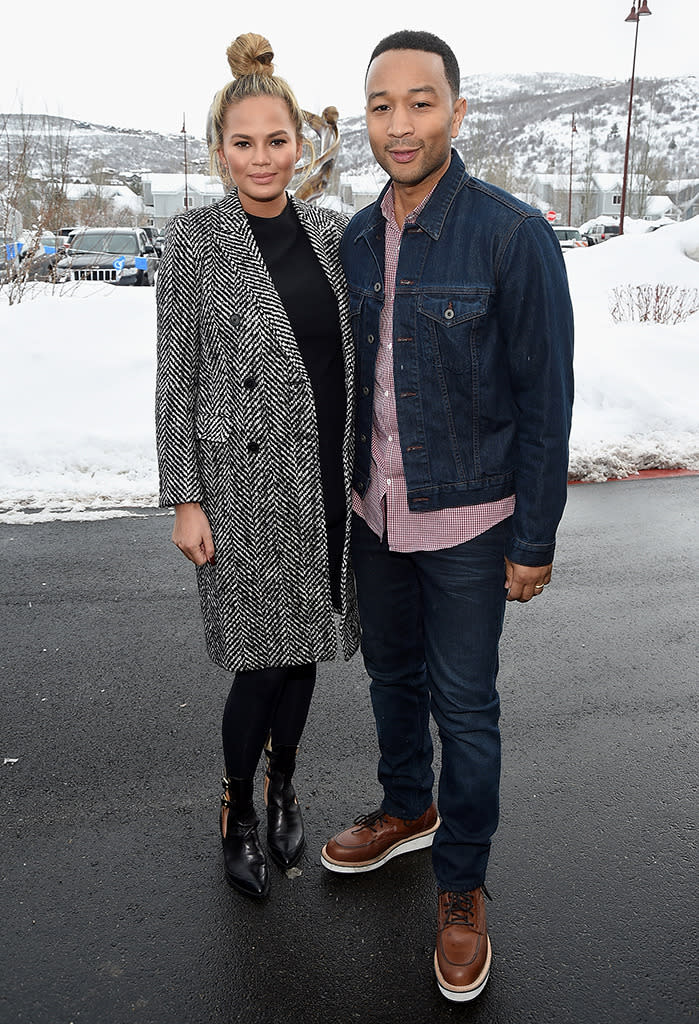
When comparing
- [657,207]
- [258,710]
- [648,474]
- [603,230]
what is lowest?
[648,474]

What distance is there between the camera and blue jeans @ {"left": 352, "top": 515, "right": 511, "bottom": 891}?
221 centimetres

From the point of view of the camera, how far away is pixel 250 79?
2.29m

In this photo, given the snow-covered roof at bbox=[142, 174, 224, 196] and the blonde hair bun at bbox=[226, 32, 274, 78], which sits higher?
the snow-covered roof at bbox=[142, 174, 224, 196]

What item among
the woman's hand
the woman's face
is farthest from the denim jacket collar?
the woman's hand

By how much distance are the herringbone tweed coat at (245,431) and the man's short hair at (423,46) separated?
485 millimetres

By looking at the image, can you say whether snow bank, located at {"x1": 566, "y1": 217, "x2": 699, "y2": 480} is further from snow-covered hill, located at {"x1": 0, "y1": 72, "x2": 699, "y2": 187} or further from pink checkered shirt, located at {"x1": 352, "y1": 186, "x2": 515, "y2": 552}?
snow-covered hill, located at {"x1": 0, "y1": 72, "x2": 699, "y2": 187}

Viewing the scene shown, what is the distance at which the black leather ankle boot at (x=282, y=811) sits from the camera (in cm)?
269

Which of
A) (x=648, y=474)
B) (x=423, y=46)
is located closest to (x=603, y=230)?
(x=648, y=474)

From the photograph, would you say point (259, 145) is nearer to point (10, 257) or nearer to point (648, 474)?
point (648, 474)

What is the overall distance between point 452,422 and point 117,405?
19.1 ft

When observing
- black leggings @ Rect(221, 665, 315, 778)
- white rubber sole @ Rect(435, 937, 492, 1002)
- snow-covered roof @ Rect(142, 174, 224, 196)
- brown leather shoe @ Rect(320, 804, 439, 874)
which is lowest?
white rubber sole @ Rect(435, 937, 492, 1002)

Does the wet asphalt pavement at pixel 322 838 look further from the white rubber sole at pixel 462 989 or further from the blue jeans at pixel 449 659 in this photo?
the blue jeans at pixel 449 659

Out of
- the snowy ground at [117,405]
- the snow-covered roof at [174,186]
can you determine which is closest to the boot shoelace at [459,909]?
the snowy ground at [117,405]

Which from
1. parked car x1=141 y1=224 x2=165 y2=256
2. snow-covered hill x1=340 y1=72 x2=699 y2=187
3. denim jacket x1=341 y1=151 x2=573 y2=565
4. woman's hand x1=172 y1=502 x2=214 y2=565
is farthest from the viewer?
snow-covered hill x1=340 y1=72 x2=699 y2=187
